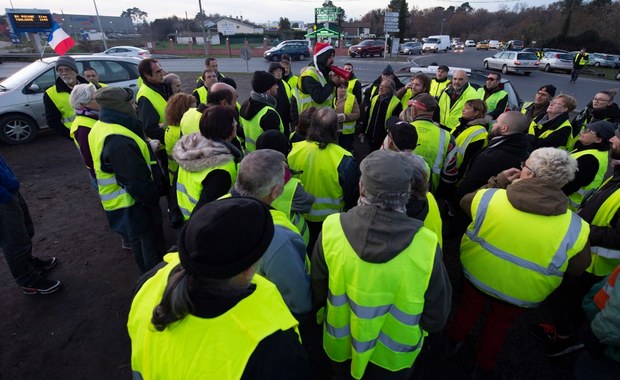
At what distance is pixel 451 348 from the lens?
2717 millimetres

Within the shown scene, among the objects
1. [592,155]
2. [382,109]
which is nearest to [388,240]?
[592,155]

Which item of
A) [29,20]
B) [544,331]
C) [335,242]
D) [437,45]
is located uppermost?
[29,20]

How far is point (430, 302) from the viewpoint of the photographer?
1697 mm

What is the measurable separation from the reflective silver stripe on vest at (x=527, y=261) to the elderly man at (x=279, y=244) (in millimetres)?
1244

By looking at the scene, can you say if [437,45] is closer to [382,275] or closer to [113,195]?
[113,195]

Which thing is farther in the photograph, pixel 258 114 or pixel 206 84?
pixel 206 84

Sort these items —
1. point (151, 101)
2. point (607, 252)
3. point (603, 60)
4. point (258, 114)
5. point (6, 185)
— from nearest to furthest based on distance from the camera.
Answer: point (607, 252) < point (6, 185) < point (258, 114) < point (151, 101) < point (603, 60)

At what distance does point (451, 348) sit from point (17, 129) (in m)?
9.68

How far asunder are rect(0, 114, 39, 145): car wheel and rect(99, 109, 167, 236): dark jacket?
666 centimetres

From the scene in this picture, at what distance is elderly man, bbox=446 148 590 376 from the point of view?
1.88 m

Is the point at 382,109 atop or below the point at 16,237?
atop

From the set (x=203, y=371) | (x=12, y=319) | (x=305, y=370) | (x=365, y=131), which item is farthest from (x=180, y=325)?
(x=365, y=131)

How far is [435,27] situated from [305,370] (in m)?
84.2

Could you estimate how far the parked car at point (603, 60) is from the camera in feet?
76.2
